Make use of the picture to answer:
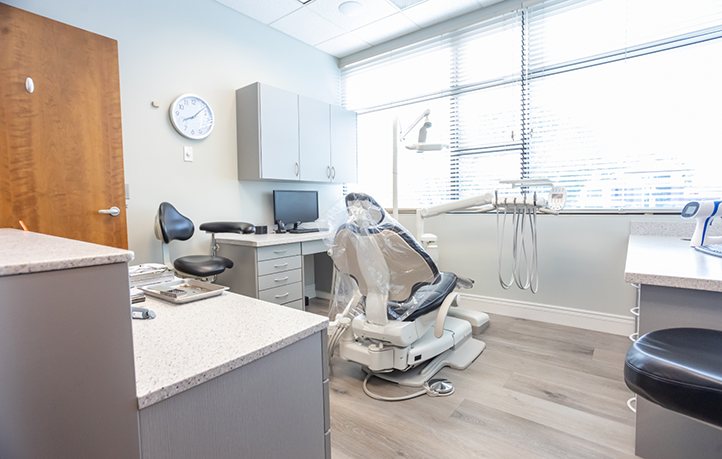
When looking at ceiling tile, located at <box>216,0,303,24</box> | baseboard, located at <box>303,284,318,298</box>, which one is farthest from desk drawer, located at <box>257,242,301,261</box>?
ceiling tile, located at <box>216,0,303,24</box>

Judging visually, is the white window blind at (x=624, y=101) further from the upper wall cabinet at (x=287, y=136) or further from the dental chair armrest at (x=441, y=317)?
the upper wall cabinet at (x=287, y=136)

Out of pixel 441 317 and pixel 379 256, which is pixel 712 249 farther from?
pixel 379 256

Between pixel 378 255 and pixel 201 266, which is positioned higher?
pixel 378 255

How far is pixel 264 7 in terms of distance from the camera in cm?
301

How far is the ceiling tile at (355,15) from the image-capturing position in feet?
9.59

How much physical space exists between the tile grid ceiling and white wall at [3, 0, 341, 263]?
0.17 metres

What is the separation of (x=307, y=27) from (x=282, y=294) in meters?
2.42

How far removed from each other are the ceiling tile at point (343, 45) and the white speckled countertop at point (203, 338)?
3.29 m

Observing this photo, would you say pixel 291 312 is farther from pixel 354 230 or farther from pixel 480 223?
pixel 480 223

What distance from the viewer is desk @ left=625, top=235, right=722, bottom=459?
112 cm

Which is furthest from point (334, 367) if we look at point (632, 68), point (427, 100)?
point (632, 68)

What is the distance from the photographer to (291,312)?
0.93 metres

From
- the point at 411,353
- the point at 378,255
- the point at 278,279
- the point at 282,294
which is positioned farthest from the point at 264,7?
the point at 411,353

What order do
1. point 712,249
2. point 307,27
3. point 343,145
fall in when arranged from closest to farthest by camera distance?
point 712,249 < point 307,27 < point 343,145
